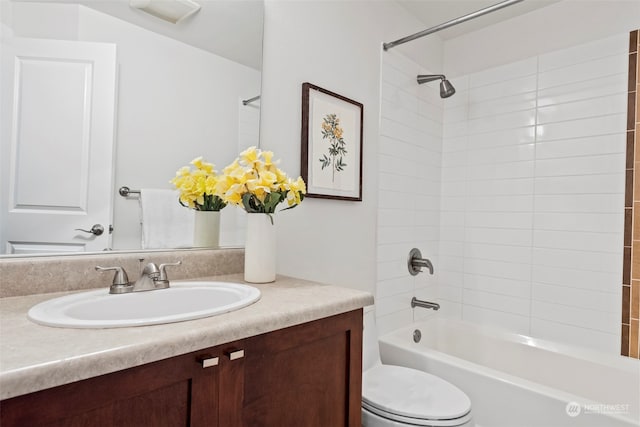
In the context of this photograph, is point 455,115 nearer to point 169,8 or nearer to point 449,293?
point 449,293

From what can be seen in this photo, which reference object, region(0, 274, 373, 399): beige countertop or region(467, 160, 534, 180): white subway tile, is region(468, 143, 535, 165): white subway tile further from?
region(0, 274, 373, 399): beige countertop

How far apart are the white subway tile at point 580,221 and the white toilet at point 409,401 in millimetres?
1203

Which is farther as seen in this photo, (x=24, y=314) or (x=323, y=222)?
(x=323, y=222)

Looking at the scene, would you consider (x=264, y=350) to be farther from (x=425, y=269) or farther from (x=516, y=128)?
(x=516, y=128)

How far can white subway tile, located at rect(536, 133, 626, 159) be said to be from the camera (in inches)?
75.5

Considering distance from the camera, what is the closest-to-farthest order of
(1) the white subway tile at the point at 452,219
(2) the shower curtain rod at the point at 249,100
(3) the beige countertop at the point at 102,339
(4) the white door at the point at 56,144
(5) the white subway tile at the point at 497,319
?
(3) the beige countertop at the point at 102,339
(4) the white door at the point at 56,144
(2) the shower curtain rod at the point at 249,100
(5) the white subway tile at the point at 497,319
(1) the white subway tile at the point at 452,219

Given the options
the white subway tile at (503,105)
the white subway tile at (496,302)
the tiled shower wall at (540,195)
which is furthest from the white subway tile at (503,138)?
the white subway tile at (496,302)

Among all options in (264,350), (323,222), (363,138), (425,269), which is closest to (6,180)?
(264,350)

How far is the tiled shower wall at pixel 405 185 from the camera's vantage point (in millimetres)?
2098

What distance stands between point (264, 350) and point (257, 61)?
1140 millimetres

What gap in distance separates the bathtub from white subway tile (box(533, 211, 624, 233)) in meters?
0.65

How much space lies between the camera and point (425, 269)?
2443mm

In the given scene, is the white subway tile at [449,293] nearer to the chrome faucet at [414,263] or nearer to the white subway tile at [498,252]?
the white subway tile at [498,252]

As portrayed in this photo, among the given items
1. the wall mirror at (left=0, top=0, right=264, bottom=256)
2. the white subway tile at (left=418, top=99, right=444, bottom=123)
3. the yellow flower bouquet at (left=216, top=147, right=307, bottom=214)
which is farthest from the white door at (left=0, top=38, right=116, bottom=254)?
the white subway tile at (left=418, top=99, right=444, bottom=123)
